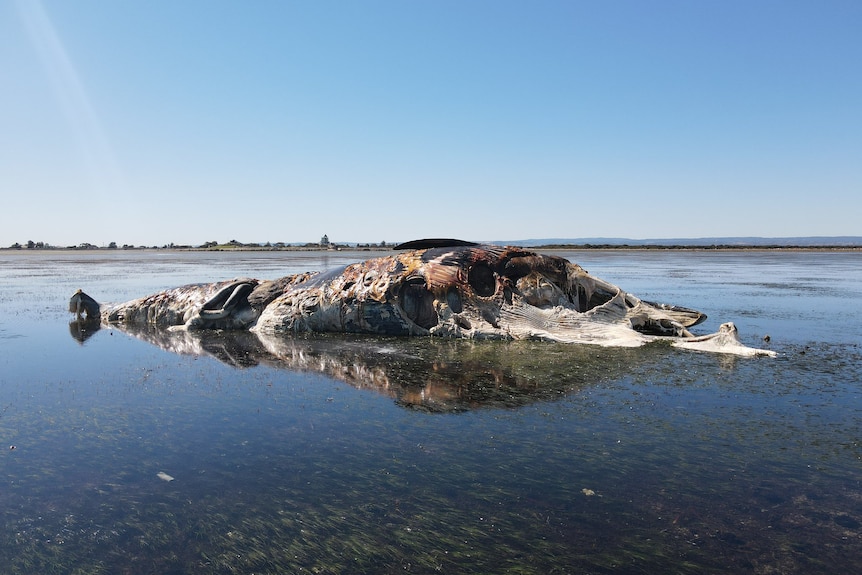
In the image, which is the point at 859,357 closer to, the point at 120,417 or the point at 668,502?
the point at 668,502

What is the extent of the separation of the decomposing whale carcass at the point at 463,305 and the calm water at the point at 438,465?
1934mm

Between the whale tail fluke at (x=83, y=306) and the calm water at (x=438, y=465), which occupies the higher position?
the whale tail fluke at (x=83, y=306)

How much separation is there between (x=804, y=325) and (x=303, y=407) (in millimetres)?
12668

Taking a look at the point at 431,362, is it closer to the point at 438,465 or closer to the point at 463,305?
the point at 463,305

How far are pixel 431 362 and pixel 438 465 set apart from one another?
4.99 m

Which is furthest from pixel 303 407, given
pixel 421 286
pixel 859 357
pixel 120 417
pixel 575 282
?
pixel 859 357

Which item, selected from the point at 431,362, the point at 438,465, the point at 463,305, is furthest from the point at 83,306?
the point at 438,465

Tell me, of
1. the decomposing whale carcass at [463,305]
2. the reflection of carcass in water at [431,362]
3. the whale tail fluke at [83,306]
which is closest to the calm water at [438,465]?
the reflection of carcass in water at [431,362]

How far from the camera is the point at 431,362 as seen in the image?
34.4 ft

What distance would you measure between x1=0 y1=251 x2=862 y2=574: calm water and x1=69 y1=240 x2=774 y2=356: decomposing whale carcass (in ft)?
6.34

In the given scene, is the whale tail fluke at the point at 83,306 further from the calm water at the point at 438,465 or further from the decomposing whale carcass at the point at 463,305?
the calm water at the point at 438,465

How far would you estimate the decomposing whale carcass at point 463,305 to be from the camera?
Answer: 12305 millimetres

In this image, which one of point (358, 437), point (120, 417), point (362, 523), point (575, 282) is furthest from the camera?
point (575, 282)

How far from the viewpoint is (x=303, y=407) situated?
7664 mm
